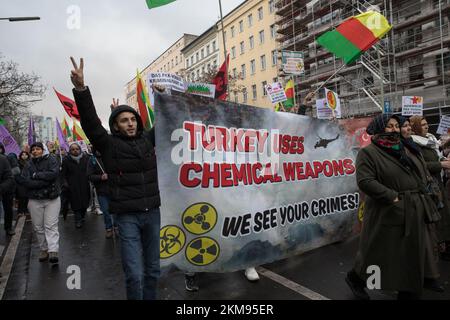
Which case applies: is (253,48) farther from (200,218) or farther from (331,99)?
(200,218)

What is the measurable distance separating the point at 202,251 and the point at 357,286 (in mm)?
1589

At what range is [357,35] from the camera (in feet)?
25.5

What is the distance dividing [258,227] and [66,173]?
5608mm

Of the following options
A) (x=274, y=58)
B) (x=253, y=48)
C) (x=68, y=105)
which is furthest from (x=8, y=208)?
(x=253, y=48)

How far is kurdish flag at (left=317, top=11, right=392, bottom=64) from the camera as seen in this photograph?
7.61 meters

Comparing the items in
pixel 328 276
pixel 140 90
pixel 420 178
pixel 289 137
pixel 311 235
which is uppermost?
pixel 140 90

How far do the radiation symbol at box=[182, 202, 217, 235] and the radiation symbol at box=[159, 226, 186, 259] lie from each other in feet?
0.37

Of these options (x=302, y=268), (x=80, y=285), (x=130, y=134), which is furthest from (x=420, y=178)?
(x=80, y=285)

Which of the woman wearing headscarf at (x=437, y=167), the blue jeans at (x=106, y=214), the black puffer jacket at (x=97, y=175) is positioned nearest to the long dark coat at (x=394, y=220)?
the woman wearing headscarf at (x=437, y=167)

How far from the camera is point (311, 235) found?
4980 millimetres

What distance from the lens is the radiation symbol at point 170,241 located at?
3.60 metres

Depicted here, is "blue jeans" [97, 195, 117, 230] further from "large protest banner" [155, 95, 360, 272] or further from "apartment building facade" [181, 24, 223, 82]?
"apartment building facade" [181, 24, 223, 82]

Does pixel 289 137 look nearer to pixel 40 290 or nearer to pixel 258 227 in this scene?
pixel 258 227

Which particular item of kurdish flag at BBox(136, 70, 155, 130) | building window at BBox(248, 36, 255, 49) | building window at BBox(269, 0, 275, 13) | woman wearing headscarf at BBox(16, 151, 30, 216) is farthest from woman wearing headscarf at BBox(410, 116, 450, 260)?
building window at BBox(248, 36, 255, 49)
